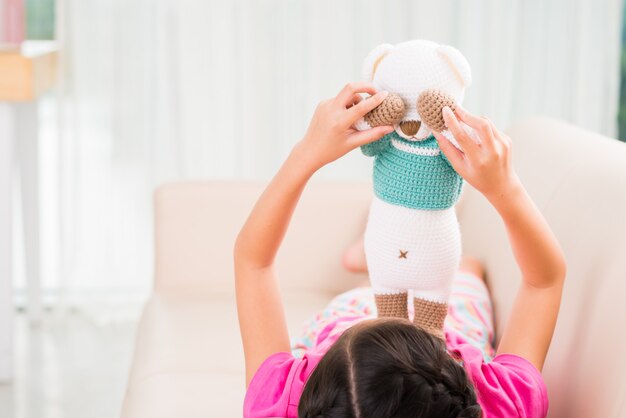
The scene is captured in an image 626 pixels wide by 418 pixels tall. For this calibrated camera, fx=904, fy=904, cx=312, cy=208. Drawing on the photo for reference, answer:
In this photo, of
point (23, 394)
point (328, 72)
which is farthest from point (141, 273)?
point (328, 72)

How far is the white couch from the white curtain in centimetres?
72

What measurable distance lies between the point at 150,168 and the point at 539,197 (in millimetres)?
1478

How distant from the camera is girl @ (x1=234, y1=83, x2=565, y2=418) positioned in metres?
0.79

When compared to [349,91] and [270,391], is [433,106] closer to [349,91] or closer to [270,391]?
[349,91]

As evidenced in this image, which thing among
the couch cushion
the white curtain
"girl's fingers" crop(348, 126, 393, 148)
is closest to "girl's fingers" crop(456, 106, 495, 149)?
"girl's fingers" crop(348, 126, 393, 148)

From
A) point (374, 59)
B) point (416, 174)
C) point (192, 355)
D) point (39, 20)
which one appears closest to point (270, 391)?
point (416, 174)

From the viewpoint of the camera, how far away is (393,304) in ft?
3.53

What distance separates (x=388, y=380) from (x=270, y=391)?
0.26m

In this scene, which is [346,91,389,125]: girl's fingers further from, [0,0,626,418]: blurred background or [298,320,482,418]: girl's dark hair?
[0,0,626,418]: blurred background

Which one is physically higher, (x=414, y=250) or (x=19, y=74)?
(x=19, y=74)

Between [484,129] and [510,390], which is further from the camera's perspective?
[510,390]

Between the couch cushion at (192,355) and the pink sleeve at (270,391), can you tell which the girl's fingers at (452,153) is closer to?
the pink sleeve at (270,391)

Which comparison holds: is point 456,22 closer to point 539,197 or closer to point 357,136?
point 539,197

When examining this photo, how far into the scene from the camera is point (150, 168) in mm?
2643
